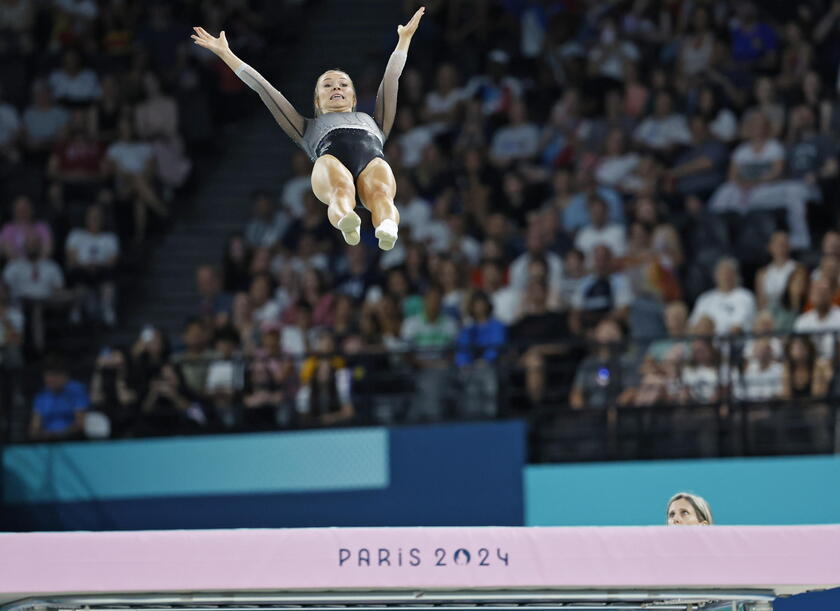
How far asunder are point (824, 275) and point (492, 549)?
20.1 ft

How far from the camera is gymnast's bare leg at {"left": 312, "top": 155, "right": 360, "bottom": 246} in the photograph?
6891mm

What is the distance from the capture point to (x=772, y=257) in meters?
11.8

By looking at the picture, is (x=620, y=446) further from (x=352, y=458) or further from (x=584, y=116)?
(x=584, y=116)

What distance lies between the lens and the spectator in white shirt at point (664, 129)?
13086 mm

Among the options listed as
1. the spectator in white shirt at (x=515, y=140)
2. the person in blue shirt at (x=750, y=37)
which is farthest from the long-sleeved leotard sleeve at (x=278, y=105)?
the person in blue shirt at (x=750, y=37)

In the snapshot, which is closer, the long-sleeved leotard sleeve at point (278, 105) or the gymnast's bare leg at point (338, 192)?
the gymnast's bare leg at point (338, 192)

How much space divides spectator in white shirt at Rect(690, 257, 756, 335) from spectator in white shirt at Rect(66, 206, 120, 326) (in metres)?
5.35

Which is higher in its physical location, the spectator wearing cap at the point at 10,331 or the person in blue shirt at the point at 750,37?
the person in blue shirt at the point at 750,37

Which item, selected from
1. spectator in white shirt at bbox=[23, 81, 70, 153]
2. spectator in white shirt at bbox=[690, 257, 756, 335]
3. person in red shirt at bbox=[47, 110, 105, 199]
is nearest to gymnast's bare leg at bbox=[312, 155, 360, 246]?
spectator in white shirt at bbox=[690, 257, 756, 335]

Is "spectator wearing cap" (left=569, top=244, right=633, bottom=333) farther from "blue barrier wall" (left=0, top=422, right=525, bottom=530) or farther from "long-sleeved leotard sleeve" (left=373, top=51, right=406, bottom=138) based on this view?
"long-sleeved leotard sleeve" (left=373, top=51, right=406, bottom=138)

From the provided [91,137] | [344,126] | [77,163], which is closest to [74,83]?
[91,137]

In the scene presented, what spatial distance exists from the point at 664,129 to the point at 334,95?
6265mm

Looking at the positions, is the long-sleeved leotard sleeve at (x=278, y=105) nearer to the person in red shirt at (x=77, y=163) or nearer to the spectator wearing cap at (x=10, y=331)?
the spectator wearing cap at (x=10, y=331)

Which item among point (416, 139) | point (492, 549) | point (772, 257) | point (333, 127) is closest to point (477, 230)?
point (416, 139)
